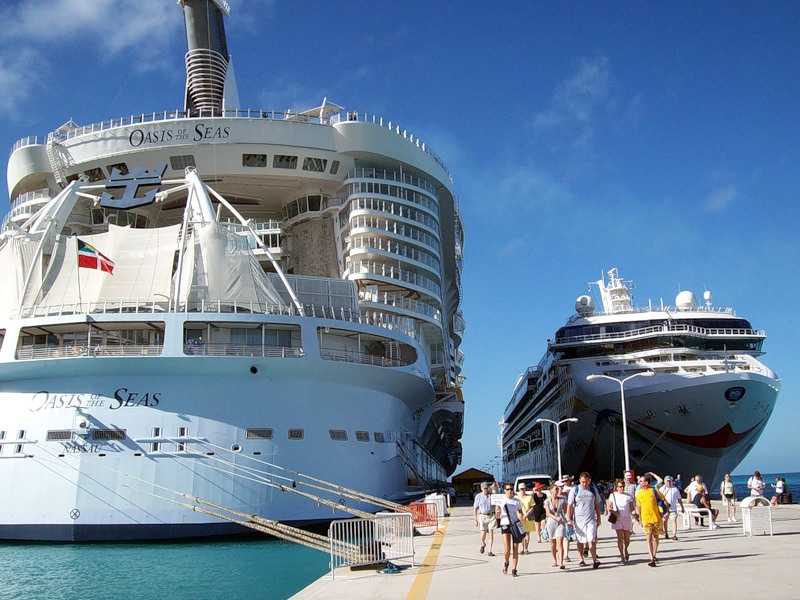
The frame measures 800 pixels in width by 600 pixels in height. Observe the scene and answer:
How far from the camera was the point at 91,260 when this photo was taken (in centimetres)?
2770

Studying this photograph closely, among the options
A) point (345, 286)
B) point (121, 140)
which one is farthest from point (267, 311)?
point (121, 140)

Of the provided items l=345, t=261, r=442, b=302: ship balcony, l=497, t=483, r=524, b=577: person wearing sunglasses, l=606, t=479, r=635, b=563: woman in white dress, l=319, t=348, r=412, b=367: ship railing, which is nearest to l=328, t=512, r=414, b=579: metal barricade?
l=497, t=483, r=524, b=577: person wearing sunglasses

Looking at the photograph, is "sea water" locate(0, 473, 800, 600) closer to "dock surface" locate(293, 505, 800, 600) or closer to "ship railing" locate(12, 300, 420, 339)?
"dock surface" locate(293, 505, 800, 600)

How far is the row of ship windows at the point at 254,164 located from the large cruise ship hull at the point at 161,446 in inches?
541

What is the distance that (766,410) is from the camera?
43.9 metres

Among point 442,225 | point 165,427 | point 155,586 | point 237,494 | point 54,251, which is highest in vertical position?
point 442,225

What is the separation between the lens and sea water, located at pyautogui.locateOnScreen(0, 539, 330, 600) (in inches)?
659

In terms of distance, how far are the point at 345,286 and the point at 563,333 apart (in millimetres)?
23380

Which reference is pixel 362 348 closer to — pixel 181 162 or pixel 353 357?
pixel 353 357

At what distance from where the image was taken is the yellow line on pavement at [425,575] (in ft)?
38.8

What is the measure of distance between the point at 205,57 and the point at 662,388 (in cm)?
3159

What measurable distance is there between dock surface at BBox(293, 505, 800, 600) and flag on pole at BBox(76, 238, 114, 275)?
16.2 meters

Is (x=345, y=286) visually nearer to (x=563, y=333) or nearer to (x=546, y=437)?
(x=563, y=333)

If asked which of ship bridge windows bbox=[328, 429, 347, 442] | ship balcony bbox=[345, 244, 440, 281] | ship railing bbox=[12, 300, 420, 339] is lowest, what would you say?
ship bridge windows bbox=[328, 429, 347, 442]
